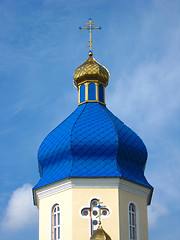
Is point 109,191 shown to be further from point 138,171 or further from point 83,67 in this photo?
point 83,67

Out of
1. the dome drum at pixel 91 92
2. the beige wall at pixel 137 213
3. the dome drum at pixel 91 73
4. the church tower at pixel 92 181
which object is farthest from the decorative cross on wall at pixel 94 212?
the dome drum at pixel 91 73

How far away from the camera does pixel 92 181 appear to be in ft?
63.1

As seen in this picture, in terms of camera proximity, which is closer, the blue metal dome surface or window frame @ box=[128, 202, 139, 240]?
window frame @ box=[128, 202, 139, 240]

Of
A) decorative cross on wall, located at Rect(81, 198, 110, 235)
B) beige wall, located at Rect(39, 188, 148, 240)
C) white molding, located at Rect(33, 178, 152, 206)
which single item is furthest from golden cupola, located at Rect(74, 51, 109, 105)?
decorative cross on wall, located at Rect(81, 198, 110, 235)

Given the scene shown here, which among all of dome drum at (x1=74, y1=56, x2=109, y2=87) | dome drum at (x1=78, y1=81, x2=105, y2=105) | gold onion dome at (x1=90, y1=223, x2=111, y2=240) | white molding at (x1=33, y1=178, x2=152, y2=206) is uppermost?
Answer: dome drum at (x1=74, y1=56, x2=109, y2=87)

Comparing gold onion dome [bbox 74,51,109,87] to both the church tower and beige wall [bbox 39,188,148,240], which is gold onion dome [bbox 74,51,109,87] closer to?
the church tower

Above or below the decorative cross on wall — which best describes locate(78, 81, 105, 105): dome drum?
above

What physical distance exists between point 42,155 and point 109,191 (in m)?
2.67

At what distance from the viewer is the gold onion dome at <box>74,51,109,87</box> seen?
22.7 m

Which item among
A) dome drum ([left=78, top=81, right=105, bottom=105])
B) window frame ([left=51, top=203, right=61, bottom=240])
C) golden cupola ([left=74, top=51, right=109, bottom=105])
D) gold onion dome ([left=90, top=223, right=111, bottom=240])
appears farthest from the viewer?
golden cupola ([left=74, top=51, right=109, bottom=105])

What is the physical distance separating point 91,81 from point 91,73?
26 cm

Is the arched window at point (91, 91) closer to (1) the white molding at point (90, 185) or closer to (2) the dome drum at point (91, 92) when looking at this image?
(2) the dome drum at point (91, 92)

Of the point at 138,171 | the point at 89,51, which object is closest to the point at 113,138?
the point at 138,171

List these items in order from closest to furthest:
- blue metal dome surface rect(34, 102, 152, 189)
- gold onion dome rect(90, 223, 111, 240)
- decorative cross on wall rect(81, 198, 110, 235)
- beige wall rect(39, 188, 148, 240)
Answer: gold onion dome rect(90, 223, 111, 240), beige wall rect(39, 188, 148, 240), decorative cross on wall rect(81, 198, 110, 235), blue metal dome surface rect(34, 102, 152, 189)
